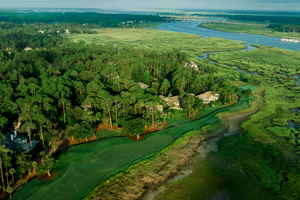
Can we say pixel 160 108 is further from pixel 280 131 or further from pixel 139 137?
pixel 280 131

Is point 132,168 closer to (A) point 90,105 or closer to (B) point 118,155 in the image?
(B) point 118,155

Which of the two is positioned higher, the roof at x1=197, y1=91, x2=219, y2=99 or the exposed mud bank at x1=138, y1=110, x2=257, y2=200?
the roof at x1=197, y1=91, x2=219, y2=99

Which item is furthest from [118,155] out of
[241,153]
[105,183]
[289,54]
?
[289,54]

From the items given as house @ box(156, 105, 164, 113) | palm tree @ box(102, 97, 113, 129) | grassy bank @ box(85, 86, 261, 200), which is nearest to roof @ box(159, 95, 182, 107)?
house @ box(156, 105, 164, 113)

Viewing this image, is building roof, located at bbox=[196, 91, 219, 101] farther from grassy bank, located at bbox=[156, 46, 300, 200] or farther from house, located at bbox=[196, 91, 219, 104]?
grassy bank, located at bbox=[156, 46, 300, 200]

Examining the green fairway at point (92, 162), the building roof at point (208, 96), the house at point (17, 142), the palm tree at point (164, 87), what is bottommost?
the green fairway at point (92, 162)

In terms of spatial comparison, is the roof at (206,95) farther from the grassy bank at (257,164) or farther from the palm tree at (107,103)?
the palm tree at (107,103)

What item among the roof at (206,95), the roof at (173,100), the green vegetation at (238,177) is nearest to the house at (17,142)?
the green vegetation at (238,177)

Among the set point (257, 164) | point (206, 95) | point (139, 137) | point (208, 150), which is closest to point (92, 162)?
point (139, 137)
